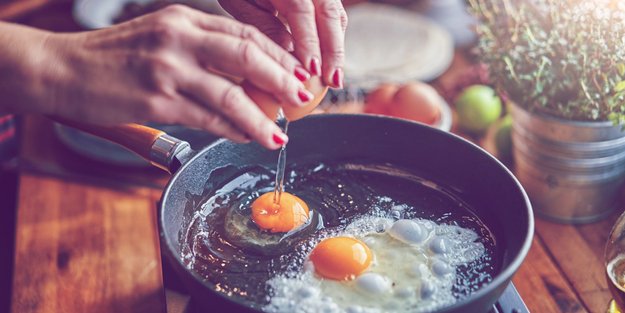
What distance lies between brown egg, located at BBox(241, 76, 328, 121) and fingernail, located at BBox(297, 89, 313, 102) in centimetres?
3

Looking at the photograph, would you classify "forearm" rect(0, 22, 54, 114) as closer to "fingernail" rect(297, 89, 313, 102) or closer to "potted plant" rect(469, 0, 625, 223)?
"fingernail" rect(297, 89, 313, 102)

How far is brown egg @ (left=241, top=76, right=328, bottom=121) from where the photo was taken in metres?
0.98

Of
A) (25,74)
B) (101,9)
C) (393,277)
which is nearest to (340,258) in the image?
(393,277)

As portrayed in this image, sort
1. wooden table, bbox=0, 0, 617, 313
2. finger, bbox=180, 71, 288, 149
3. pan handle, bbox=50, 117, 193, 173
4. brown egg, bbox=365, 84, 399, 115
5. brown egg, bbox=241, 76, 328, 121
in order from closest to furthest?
finger, bbox=180, 71, 288, 149
brown egg, bbox=241, 76, 328, 121
pan handle, bbox=50, 117, 193, 173
wooden table, bbox=0, 0, 617, 313
brown egg, bbox=365, 84, 399, 115

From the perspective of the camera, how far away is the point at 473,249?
47.6 inches

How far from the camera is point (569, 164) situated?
156 centimetres

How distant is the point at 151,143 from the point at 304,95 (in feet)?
1.26

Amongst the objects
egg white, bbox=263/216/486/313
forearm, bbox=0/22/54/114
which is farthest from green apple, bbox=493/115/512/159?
forearm, bbox=0/22/54/114

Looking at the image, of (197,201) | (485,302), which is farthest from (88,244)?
(485,302)

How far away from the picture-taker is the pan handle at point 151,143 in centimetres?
122

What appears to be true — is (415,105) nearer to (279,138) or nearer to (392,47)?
(392,47)

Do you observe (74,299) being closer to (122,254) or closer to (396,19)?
(122,254)

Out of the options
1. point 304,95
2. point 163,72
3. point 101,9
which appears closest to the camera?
point 163,72

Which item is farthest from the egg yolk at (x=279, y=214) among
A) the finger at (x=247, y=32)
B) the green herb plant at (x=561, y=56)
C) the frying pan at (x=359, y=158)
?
the green herb plant at (x=561, y=56)
